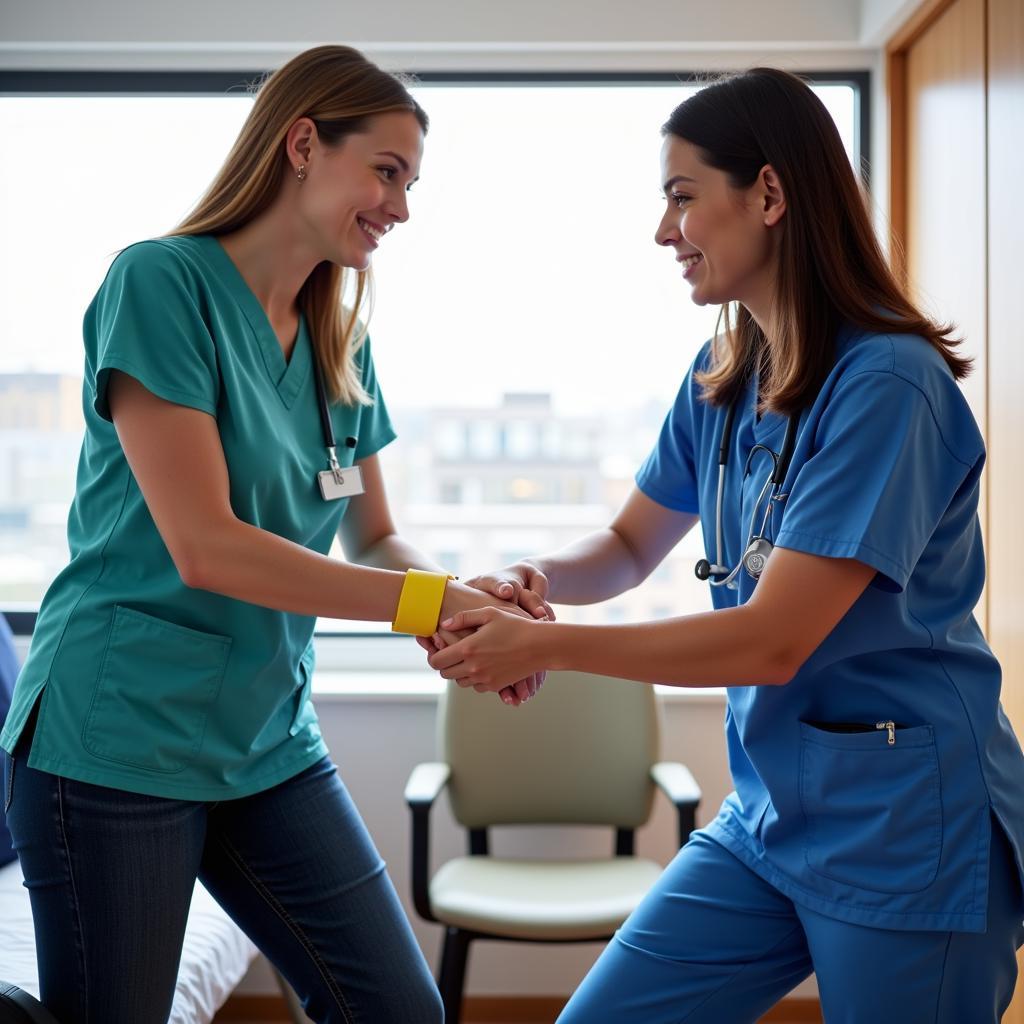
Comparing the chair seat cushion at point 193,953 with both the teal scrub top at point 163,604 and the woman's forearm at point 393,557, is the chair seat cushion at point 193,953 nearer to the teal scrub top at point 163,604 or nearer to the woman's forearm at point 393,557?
the teal scrub top at point 163,604

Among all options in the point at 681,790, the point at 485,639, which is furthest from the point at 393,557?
the point at 681,790

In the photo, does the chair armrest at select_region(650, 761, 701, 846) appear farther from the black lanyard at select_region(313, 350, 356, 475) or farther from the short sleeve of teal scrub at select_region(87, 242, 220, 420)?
the short sleeve of teal scrub at select_region(87, 242, 220, 420)

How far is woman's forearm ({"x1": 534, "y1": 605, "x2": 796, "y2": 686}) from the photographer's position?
127cm

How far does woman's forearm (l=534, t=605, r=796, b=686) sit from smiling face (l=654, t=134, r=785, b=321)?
1.51 ft

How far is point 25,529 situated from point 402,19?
167 centimetres

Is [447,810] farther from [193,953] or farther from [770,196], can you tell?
[770,196]

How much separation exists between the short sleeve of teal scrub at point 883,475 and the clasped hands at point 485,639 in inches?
14.9

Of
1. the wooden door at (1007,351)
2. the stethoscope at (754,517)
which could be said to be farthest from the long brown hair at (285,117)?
the wooden door at (1007,351)

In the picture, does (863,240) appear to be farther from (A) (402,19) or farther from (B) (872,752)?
(A) (402,19)

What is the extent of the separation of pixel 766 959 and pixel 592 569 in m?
0.67

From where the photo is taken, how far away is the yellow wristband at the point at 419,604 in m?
1.50

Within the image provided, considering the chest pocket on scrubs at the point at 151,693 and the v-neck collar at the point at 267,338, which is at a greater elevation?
the v-neck collar at the point at 267,338

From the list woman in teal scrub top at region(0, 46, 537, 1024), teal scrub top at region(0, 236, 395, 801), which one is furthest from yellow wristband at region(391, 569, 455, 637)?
teal scrub top at region(0, 236, 395, 801)

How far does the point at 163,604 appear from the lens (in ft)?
4.56
